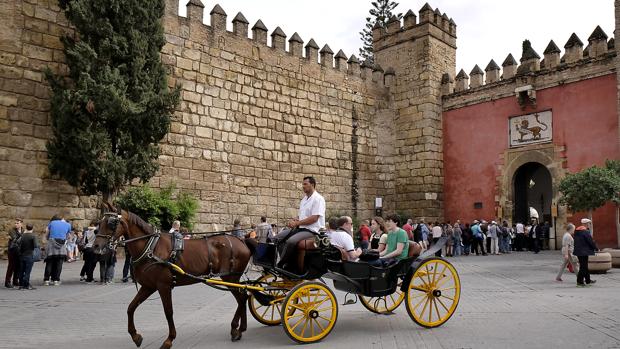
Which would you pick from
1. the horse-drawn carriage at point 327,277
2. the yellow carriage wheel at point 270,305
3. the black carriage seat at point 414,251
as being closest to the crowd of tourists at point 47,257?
the yellow carriage wheel at point 270,305

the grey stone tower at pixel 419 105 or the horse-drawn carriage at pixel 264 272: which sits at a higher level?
the grey stone tower at pixel 419 105

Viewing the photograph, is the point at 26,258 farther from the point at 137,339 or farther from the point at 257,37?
the point at 257,37

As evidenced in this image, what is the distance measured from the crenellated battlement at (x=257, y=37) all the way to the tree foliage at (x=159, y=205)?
483 cm

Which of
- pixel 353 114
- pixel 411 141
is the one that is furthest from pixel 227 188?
pixel 411 141

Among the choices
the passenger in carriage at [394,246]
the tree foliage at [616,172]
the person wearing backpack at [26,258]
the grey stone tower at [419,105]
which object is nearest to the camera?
the passenger in carriage at [394,246]

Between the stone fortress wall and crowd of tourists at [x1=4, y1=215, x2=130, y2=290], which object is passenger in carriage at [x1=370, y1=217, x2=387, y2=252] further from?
the stone fortress wall

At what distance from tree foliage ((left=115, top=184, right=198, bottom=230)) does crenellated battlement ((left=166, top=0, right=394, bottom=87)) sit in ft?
15.9

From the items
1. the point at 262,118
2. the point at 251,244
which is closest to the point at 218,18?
the point at 262,118

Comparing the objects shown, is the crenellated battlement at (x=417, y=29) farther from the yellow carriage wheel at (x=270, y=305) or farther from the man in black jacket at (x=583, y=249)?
the yellow carriage wheel at (x=270, y=305)

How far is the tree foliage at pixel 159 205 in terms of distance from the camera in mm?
12930

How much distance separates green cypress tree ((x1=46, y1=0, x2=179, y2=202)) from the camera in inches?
475

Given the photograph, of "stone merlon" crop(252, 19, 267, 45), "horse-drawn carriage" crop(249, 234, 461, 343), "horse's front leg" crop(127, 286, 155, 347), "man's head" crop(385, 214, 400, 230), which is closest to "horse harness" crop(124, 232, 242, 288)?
"horse's front leg" crop(127, 286, 155, 347)

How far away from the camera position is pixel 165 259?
526 centimetres

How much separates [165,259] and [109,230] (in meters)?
0.59
